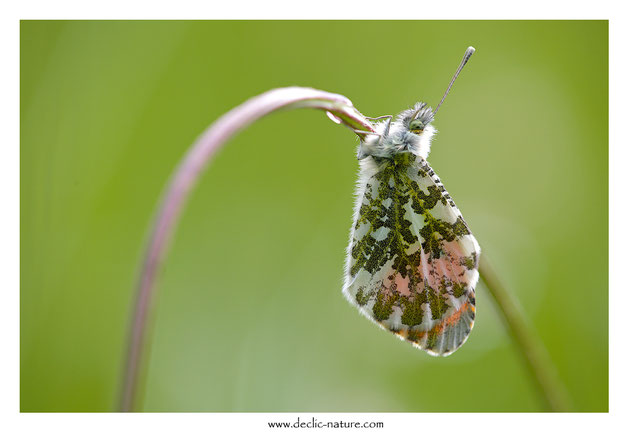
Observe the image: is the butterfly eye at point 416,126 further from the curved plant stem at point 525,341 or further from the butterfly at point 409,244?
the curved plant stem at point 525,341

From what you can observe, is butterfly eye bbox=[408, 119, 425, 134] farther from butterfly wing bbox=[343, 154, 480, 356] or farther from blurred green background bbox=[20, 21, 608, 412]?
blurred green background bbox=[20, 21, 608, 412]

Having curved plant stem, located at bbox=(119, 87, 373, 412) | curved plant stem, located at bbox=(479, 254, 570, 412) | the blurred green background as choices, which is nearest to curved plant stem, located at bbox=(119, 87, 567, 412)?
curved plant stem, located at bbox=(119, 87, 373, 412)

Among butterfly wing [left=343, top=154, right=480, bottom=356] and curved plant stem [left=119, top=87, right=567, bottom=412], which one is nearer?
curved plant stem [left=119, top=87, right=567, bottom=412]

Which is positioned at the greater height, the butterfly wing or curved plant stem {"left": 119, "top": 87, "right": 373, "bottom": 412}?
the butterfly wing

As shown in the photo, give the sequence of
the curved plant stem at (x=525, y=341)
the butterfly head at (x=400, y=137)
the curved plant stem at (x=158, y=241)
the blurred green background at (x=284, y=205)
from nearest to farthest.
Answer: the curved plant stem at (x=158, y=241), the curved plant stem at (x=525, y=341), the butterfly head at (x=400, y=137), the blurred green background at (x=284, y=205)

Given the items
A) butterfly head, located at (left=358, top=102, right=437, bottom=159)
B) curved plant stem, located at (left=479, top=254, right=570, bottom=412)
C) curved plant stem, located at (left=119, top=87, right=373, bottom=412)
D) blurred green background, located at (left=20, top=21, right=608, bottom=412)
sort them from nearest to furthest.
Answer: curved plant stem, located at (left=119, top=87, right=373, bottom=412) < curved plant stem, located at (left=479, top=254, right=570, bottom=412) < butterfly head, located at (left=358, top=102, right=437, bottom=159) < blurred green background, located at (left=20, top=21, right=608, bottom=412)

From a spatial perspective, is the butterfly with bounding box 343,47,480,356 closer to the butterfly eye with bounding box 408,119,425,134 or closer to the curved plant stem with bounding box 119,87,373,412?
the butterfly eye with bounding box 408,119,425,134

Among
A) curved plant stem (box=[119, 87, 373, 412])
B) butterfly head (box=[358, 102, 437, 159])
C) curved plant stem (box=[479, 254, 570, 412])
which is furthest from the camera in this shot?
butterfly head (box=[358, 102, 437, 159])

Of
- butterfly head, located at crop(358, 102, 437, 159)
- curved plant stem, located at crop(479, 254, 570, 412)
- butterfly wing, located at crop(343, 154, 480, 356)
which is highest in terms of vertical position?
butterfly head, located at crop(358, 102, 437, 159)

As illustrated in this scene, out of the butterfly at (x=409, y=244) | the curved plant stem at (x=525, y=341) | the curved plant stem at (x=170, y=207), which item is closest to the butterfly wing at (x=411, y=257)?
the butterfly at (x=409, y=244)

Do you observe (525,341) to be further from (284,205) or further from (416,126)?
(284,205)
